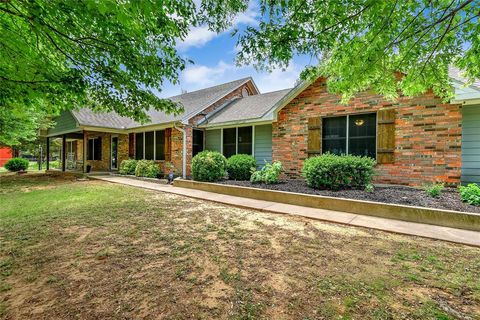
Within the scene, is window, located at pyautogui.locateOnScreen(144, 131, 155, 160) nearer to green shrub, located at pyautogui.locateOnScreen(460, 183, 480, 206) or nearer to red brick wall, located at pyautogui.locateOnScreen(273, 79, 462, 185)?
red brick wall, located at pyautogui.locateOnScreen(273, 79, 462, 185)

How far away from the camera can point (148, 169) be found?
11906 mm

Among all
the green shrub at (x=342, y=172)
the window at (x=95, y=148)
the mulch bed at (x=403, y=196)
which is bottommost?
the mulch bed at (x=403, y=196)

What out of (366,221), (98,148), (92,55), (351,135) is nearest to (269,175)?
(351,135)

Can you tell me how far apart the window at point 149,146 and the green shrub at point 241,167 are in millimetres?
5698

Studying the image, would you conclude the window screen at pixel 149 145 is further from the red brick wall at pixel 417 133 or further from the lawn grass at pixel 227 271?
the red brick wall at pixel 417 133

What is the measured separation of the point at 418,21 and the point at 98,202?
8240mm

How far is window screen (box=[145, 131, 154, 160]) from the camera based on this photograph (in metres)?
12.9

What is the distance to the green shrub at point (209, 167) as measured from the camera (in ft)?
29.6

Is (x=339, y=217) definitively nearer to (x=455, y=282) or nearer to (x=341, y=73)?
(x=455, y=282)

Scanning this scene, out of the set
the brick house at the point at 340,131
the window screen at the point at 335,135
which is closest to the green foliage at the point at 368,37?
the brick house at the point at 340,131

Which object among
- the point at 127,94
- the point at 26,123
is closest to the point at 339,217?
the point at 127,94

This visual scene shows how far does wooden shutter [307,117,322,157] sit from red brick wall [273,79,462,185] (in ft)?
0.86

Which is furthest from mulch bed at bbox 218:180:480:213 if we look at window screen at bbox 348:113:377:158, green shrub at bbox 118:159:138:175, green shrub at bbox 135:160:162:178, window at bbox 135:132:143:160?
window at bbox 135:132:143:160

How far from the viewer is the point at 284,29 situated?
3.47 metres
